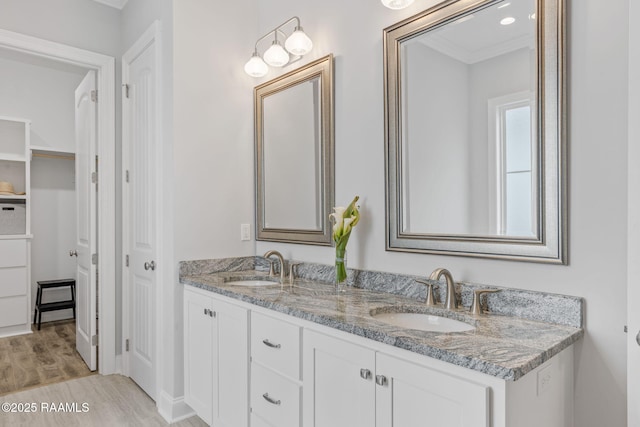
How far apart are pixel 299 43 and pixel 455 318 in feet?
Answer: 5.23

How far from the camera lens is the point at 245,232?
8.70 feet

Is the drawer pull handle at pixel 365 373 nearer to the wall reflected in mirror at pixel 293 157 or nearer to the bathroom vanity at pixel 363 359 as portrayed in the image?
the bathroom vanity at pixel 363 359

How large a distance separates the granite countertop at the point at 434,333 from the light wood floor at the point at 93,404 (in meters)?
1.05

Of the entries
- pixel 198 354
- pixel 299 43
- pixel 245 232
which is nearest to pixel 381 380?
pixel 198 354

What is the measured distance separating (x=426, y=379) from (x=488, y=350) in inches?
7.6

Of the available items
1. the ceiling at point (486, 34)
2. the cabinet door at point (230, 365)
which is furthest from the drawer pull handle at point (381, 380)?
the ceiling at point (486, 34)

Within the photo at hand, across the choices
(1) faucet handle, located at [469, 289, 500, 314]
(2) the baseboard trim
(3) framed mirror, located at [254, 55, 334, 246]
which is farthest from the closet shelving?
(1) faucet handle, located at [469, 289, 500, 314]

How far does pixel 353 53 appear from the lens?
2051mm

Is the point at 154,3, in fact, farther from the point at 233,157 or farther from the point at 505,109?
the point at 505,109

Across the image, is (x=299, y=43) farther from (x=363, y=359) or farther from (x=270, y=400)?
(x=270, y=400)

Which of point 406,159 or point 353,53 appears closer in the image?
point 406,159

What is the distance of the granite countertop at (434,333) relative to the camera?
104 cm

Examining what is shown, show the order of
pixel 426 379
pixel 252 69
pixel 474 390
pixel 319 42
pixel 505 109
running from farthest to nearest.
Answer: pixel 252 69 → pixel 319 42 → pixel 505 109 → pixel 426 379 → pixel 474 390

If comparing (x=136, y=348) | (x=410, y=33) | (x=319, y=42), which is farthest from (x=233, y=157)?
(x=136, y=348)
